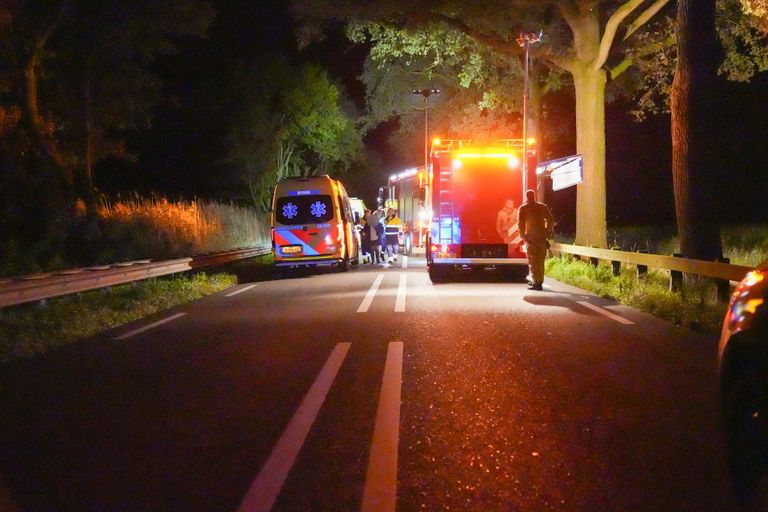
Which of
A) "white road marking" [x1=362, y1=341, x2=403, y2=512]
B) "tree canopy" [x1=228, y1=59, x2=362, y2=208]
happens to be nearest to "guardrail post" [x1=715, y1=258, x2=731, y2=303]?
"white road marking" [x1=362, y1=341, x2=403, y2=512]

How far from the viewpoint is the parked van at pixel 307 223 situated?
23375 mm

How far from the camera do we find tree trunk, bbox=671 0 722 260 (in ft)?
49.3

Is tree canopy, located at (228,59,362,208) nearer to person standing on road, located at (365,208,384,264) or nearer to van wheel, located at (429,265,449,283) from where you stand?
person standing on road, located at (365,208,384,264)

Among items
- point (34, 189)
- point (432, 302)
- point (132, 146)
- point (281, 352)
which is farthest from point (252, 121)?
point (281, 352)

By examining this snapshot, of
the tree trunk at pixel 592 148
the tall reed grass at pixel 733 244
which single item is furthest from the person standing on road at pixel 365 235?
the tall reed grass at pixel 733 244

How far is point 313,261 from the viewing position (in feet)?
76.9

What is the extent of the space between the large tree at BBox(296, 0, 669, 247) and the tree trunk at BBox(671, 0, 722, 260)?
639cm

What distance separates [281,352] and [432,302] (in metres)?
5.29

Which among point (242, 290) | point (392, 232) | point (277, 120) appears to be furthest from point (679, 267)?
point (277, 120)

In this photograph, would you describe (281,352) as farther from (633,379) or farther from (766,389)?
(766,389)

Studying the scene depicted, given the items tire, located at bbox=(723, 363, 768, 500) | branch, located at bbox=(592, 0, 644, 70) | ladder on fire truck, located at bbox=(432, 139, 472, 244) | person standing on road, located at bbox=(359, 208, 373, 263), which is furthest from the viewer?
person standing on road, located at bbox=(359, 208, 373, 263)

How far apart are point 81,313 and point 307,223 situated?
10817 millimetres

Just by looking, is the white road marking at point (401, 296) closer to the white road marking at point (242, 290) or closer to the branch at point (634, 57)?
the white road marking at point (242, 290)

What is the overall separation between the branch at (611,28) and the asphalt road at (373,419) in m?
11.2
